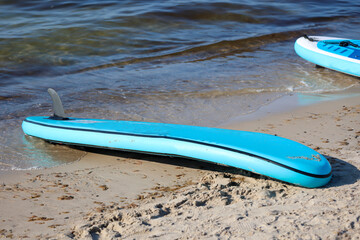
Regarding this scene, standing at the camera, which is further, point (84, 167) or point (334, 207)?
point (84, 167)

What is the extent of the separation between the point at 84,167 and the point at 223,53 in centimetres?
504

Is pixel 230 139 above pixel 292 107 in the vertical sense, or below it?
above

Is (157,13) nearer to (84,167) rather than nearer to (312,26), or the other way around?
(312,26)

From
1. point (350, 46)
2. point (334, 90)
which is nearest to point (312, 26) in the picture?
point (350, 46)

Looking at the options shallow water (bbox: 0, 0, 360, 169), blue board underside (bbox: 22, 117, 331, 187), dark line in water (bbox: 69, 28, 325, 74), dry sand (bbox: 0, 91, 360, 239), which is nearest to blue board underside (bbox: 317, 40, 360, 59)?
shallow water (bbox: 0, 0, 360, 169)

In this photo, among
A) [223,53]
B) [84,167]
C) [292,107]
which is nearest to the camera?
[84,167]

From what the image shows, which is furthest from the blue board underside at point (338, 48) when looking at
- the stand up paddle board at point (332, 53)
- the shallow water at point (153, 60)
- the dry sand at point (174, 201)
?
the dry sand at point (174, 201)

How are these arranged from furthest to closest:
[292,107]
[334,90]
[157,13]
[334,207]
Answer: [157,13]
[334,90]
[292,107]
[334,207]

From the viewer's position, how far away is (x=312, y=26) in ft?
35.6

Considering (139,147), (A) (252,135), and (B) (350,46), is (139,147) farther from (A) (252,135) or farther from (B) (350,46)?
(B) (350,46)

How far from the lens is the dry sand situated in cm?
260

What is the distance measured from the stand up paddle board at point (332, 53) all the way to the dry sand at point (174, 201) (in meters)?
2.35

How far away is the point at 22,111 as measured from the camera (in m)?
5.42

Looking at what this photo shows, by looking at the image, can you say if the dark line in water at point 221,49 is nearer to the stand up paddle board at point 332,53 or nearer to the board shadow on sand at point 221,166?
the stand up paddle board at point 332,53
